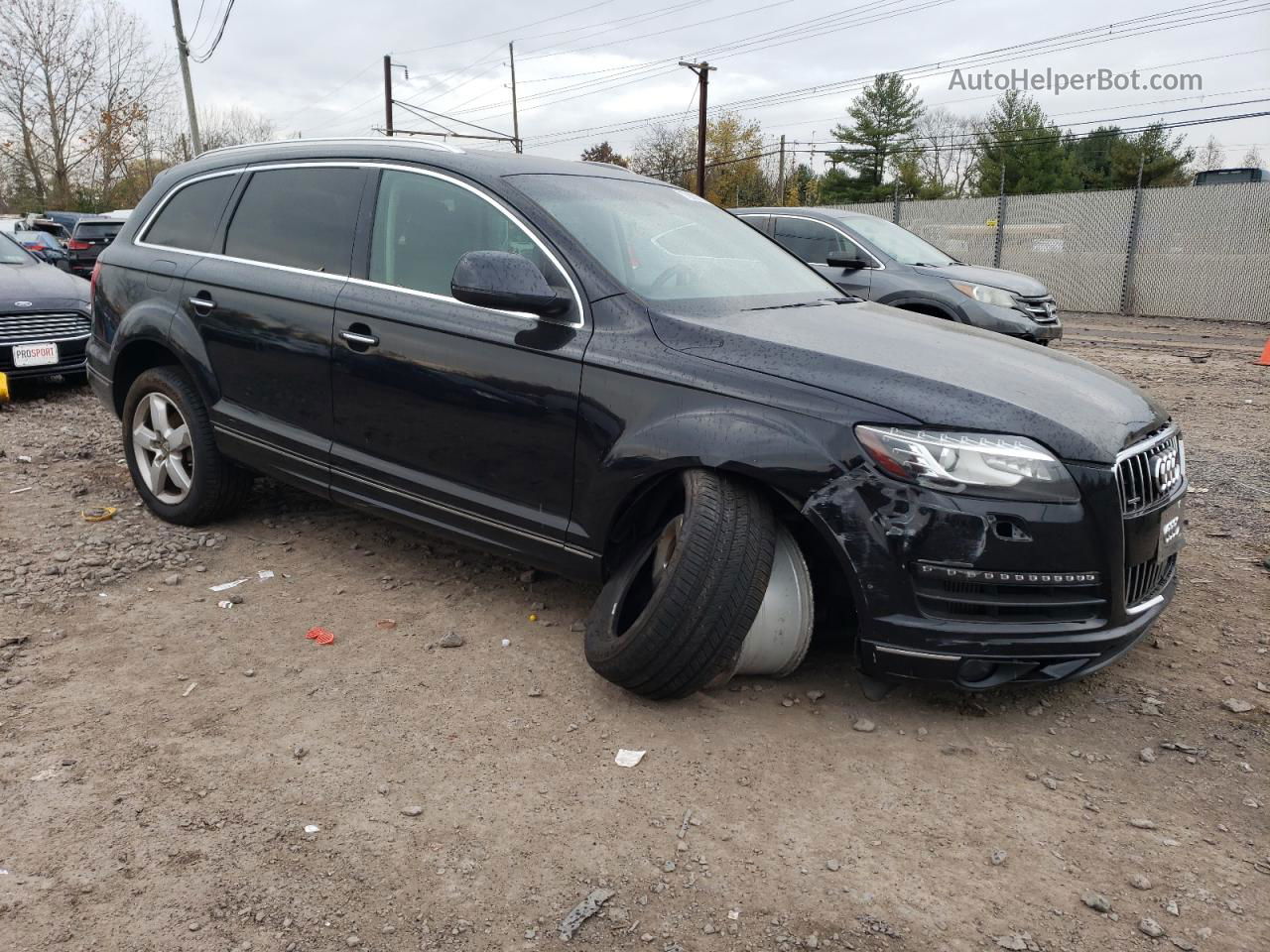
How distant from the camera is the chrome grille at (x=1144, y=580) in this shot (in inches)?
116

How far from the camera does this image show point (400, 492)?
12.6 feet

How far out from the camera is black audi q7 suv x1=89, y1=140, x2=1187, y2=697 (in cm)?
280

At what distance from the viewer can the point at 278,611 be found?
3939mm

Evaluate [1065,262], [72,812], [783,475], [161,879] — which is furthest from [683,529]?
[1065,262]

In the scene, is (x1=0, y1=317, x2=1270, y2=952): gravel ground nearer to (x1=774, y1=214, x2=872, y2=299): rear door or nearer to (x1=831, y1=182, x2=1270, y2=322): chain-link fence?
(x1=774, y1=214, x2=872, y2=299): rear door

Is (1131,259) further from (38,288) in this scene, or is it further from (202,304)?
(202,304)

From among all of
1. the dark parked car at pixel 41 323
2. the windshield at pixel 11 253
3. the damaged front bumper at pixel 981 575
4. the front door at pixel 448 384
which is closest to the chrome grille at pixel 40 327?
the dark parked car at pixel 41 323

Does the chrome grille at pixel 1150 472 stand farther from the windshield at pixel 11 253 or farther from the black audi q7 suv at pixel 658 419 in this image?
the windshield at pixel 11 253

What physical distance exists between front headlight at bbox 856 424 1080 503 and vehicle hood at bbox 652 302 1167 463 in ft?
0.15

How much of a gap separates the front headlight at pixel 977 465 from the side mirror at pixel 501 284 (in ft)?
4.14

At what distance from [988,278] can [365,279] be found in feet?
23.2

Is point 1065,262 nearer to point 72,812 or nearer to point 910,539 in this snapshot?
point 910,539

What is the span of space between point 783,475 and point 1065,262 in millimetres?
18686

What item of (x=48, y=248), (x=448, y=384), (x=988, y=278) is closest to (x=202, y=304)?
(x=448, y=384)
